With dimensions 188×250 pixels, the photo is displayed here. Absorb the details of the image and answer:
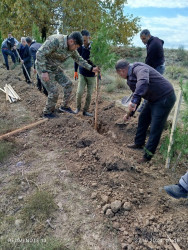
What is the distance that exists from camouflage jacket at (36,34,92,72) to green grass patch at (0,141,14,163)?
6.19 ft

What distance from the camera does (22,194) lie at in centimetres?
334

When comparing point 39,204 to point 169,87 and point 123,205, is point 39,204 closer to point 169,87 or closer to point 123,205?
point 123,205

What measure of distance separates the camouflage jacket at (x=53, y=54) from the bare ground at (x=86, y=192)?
1463mm

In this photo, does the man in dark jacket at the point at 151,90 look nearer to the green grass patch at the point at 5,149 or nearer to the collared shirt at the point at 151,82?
the collared shirt at the point at 151,82

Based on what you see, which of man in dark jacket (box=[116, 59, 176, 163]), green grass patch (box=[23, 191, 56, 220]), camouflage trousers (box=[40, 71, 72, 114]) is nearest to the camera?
green grass patch (box=[23, 191, 56, 220])

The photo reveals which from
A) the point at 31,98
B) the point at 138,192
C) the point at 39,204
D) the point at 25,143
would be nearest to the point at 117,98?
the point at 31,98

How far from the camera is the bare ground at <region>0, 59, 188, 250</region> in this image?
2.68 metres

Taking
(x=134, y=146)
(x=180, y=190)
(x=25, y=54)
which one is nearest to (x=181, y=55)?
(x=25, y=54)

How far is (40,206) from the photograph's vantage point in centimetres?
301

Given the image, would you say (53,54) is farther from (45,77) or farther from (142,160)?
(142,160)

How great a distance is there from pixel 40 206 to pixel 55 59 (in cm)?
361

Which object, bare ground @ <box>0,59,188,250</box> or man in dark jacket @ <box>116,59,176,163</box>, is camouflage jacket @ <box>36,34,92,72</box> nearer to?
bare ground @ <box>0,59,188,250</box>

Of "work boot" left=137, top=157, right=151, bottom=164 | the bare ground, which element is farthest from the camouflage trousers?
"work boot" left=137, top=157, right=151, bottom=164

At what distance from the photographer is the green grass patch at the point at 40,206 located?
9.59ft
